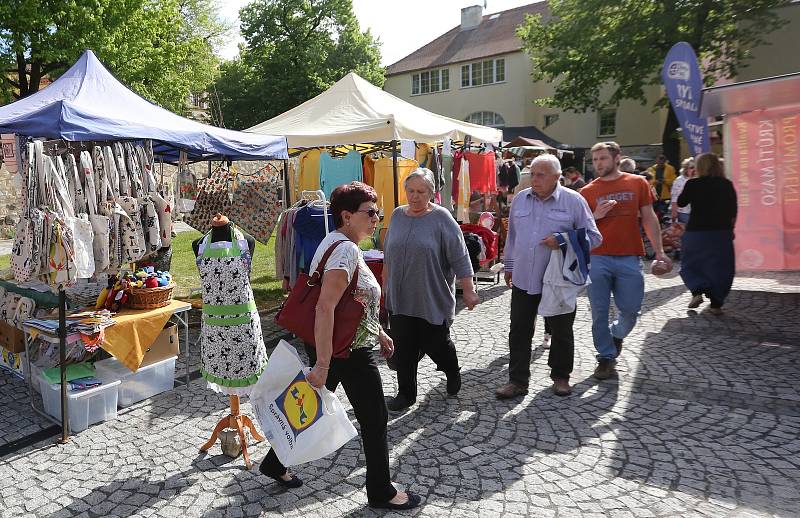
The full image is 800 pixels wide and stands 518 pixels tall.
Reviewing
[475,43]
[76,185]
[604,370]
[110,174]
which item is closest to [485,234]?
[604,370]

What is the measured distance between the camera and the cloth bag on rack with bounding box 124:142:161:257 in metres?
4.60

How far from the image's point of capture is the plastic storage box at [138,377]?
4652 millimetres

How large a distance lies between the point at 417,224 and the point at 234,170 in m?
3.28

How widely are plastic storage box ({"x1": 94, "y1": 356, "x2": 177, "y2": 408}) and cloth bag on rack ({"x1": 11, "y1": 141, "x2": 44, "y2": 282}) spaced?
111cm

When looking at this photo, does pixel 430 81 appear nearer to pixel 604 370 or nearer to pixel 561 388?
pixel 604 370

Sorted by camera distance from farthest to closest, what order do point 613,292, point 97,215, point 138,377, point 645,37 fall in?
point 645,37
point 613,292
point 138,377
point 97,215

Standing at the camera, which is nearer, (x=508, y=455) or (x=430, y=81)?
(x=508, y=455)

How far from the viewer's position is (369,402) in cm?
285

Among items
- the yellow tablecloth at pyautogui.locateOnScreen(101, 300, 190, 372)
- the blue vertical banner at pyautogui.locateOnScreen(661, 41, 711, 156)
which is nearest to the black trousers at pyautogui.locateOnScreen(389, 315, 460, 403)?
the yellow tablecloth at pyautogui.locateOnScreen(101, 300, 190, 372)

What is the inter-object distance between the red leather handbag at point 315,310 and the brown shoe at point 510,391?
2.24 m

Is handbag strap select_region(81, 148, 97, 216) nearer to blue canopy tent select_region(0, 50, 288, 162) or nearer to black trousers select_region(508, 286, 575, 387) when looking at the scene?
blue canopy tent select_region(0, 50, 288, 162)

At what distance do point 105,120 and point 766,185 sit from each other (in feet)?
23.2

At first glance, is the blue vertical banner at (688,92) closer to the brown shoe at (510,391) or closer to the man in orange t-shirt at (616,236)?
the man in orange t-shirt at (616,236)

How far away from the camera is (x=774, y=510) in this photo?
301 cm
